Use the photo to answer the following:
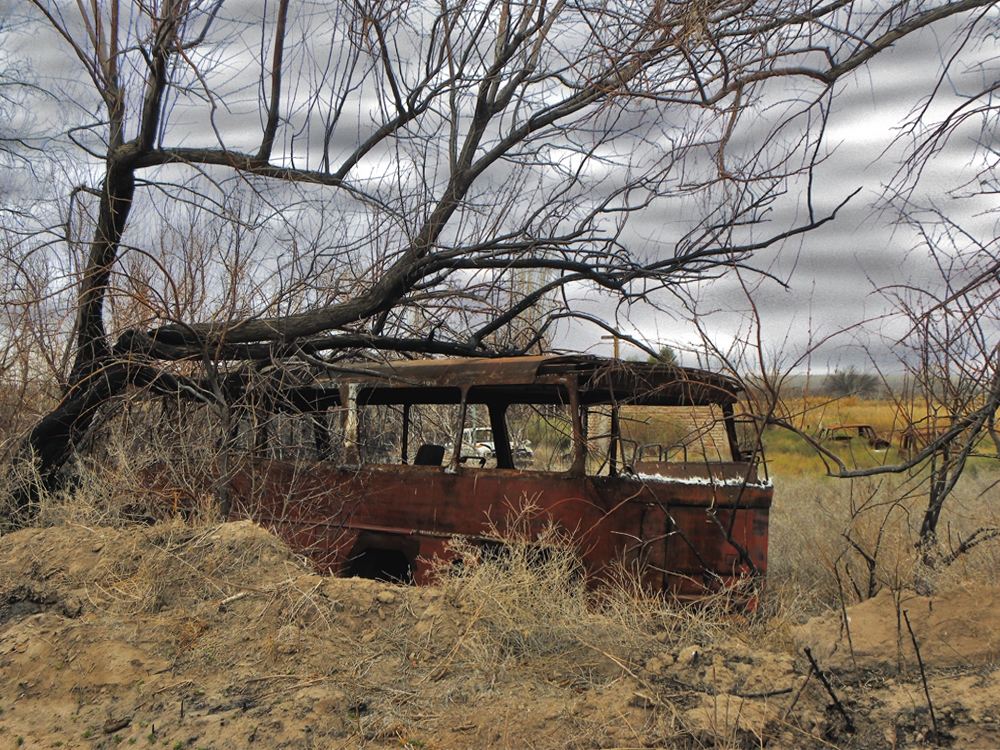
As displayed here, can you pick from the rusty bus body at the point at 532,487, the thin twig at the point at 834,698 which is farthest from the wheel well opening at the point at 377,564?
the thin twig at the point at 834,698

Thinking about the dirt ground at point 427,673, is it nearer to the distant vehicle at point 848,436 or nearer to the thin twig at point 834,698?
the thin twig at point 834,698

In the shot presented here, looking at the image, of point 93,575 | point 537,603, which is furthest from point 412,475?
point 93,575

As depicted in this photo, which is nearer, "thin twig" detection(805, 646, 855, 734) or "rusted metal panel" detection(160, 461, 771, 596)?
"thin twig" detection(805, 646, 855, 734)

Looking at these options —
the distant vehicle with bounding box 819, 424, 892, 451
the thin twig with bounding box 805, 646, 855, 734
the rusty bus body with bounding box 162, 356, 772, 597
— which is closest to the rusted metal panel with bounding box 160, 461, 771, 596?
the rusty bus body with bounding box 162, 356, 772, 597

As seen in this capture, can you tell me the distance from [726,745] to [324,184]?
6607 mm

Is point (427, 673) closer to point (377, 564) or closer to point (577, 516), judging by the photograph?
point (577, 516)

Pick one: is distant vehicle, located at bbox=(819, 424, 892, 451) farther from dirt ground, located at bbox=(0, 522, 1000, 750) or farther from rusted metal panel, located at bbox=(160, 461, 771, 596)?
dirt ground, located at bbox=(0, 522, 1000, 750)

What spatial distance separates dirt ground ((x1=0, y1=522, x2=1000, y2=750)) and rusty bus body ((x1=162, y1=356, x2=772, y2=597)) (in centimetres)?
84

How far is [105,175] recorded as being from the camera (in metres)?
8.71

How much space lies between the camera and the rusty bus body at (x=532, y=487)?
5.92m

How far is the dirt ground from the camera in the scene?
367 cm

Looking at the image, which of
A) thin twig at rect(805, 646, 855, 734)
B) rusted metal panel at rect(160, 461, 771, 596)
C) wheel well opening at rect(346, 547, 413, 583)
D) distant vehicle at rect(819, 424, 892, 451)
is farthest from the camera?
wheel well opening at rect(346, 547, 413, 583)

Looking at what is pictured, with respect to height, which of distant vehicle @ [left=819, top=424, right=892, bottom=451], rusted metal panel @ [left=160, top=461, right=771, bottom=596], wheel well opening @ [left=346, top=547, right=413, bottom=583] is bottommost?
wheel well opening @ [left=346, top=547, right=413, bottom=583]

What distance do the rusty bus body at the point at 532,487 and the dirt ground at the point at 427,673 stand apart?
0.84m
